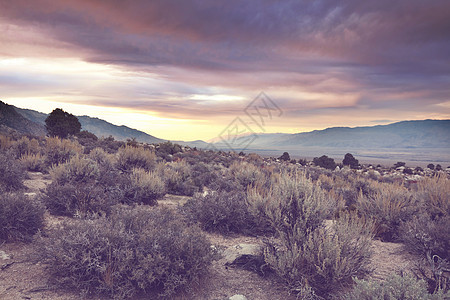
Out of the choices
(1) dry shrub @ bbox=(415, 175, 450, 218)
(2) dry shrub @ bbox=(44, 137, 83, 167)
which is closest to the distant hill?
(2) dry shrub @ bbox=(44, 137, 83, 167)

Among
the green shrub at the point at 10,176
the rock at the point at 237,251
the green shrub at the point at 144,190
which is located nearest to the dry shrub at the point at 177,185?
the green shrub at the point at 144,190

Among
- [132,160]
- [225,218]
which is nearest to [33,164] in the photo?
[132,160]

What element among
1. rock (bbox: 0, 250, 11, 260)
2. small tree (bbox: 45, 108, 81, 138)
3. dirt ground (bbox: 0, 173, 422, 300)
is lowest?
dirt ground (bbox: 0, 173, 422, 300)

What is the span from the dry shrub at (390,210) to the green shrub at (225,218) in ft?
9.24

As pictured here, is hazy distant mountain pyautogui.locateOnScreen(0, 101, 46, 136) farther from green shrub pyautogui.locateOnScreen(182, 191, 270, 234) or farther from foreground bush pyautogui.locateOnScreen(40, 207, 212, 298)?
foreground bush pyautogui.locateOnScreen(40, 207, 212, 298)

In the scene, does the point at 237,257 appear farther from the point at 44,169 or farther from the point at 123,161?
the point at 44,169

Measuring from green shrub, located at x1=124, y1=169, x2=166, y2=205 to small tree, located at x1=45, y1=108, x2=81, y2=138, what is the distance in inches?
1059

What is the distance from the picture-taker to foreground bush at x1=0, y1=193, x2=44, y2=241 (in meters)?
4.92

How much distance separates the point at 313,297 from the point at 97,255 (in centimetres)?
299

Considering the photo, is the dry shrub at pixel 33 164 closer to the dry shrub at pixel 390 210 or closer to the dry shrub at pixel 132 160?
the dry shrub at pixel 132 160

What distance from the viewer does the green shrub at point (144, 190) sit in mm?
8203

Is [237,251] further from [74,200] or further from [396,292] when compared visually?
[74,200]

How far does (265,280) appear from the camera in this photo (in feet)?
15.0

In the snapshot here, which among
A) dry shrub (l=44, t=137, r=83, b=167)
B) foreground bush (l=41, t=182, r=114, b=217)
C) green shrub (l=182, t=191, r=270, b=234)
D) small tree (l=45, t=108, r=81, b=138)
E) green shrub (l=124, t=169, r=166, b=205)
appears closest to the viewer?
foreground bush (l=41, t=182, r=114, b=217)
